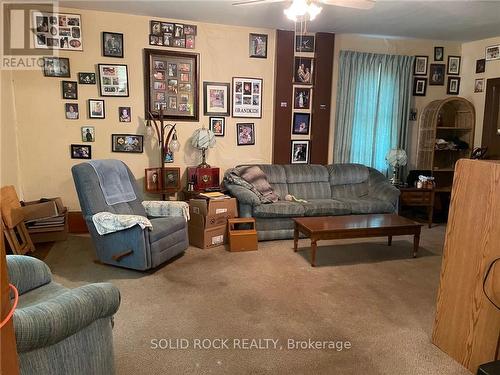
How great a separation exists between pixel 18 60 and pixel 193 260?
3005mm

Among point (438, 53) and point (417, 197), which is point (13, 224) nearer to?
point (417, 197)

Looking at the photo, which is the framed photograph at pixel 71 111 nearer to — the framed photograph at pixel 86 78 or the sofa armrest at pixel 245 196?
the framed photograph at pixel 86 78

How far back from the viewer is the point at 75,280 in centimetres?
321

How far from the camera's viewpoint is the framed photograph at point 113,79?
4449 millimetres

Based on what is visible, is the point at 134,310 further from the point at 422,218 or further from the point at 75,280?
the point at 422,218

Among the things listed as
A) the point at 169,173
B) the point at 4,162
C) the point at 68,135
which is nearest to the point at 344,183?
the point at 169,173

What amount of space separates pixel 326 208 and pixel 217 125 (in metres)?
1.77

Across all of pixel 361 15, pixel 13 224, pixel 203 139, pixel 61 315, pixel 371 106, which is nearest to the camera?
pixel 61 315

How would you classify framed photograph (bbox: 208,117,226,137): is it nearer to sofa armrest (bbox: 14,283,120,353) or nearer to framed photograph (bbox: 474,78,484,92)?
sofa armrest (bbox: 14,283,120,353)

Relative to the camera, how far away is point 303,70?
202 inches

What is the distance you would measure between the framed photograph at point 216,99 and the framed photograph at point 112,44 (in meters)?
1.09

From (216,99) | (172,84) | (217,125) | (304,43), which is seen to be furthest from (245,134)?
(304,43)

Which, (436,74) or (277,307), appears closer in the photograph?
(277,307)

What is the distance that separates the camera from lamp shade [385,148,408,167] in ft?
17.3
